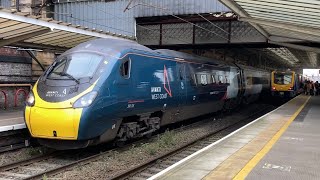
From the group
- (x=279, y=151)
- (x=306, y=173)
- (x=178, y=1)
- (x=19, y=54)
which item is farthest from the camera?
(x=178, y=1)

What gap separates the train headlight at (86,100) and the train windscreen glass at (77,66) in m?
0.65

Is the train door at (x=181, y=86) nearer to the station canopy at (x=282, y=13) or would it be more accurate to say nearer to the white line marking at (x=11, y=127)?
the station canopy at (x=282, y=13)

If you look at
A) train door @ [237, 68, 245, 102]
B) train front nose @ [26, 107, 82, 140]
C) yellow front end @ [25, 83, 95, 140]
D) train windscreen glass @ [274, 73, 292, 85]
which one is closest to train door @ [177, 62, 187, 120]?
yellow front end @ [25, 83, 95, 140]

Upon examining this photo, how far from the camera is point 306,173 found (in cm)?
699

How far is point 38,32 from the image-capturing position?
1415 cm

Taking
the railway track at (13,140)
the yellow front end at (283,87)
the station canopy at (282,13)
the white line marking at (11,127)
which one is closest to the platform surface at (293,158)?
the station canopy at (282,13)

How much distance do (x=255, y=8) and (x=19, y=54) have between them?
11.3 m

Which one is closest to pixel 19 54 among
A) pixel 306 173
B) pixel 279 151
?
pixel 279 151

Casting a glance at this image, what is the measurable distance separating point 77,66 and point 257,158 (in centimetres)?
511

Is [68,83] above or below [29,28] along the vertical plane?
below

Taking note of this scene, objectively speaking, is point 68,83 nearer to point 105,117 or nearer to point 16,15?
point 105,117

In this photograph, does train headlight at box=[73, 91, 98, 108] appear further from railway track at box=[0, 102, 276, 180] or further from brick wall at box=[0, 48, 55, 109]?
brick wall at box=[0, 48, 55, 109]

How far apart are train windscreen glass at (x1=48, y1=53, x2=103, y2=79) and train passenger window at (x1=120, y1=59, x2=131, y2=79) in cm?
68

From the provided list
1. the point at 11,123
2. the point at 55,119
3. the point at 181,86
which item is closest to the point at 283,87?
the point at 181,86
